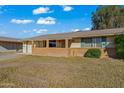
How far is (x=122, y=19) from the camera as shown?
144 feet

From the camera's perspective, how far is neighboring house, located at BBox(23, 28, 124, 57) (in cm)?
2550

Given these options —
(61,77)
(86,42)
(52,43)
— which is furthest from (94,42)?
(61,77)

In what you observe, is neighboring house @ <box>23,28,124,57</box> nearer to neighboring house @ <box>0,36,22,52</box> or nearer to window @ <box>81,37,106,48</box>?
window @ <box>81,37,106,48</box>

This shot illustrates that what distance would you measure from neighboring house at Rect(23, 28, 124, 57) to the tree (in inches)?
587

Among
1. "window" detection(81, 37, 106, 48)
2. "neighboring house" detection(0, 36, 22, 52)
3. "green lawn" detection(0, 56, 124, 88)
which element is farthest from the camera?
"neighboring house" detection(0, 36, 22, 52)

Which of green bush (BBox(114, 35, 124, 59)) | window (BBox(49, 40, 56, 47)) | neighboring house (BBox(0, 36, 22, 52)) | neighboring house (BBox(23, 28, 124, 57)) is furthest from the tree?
green bush (BBox(114, 35, 124, 59))

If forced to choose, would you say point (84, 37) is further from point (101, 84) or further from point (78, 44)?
A: point (101, 84)

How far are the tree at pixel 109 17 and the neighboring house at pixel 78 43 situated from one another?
14.9 m

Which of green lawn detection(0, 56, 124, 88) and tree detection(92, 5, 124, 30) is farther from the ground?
tree detection(92, 5, 124, 30)

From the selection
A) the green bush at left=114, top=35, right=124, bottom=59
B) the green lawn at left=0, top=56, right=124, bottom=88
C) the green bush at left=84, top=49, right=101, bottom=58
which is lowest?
the green lawn at left=0, top=56, right=124, bottom=88

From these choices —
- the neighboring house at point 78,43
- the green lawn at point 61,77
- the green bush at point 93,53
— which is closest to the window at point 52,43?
the neighboring house at point 78,43

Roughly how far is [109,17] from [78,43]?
721 inches

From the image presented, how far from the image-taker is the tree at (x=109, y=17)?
44.4 meters
